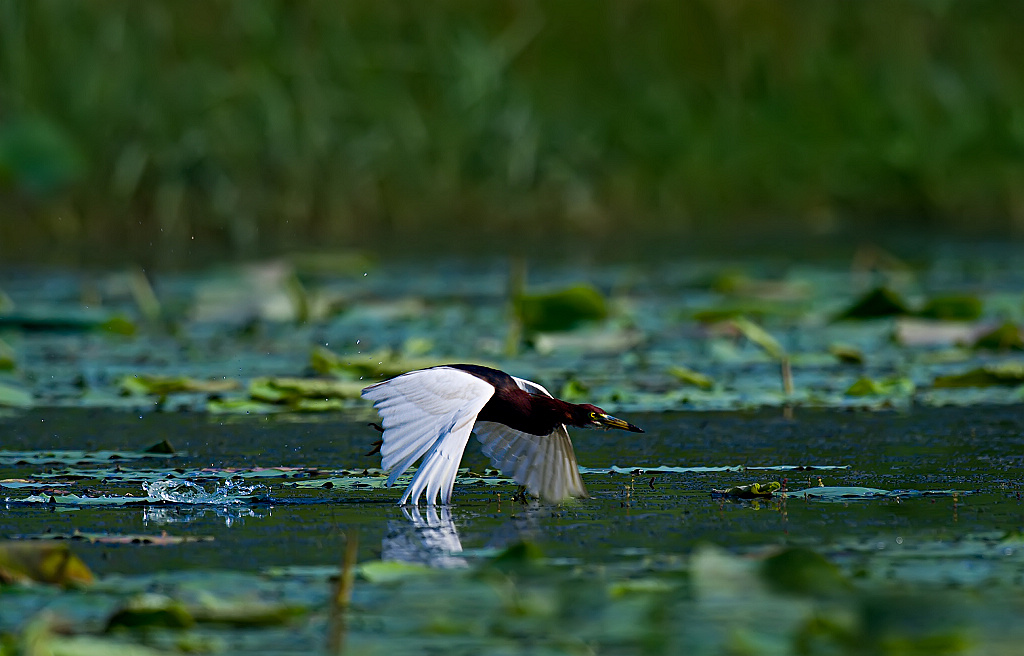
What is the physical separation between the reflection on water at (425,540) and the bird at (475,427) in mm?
50

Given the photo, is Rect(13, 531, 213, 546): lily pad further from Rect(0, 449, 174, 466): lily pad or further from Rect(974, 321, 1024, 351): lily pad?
Rect(974, 321, 1024, 351): lily pad

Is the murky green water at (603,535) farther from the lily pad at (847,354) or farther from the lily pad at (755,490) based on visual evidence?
the lily pad at (847,354)

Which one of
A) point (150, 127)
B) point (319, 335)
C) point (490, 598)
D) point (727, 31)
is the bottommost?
point (490, 598)

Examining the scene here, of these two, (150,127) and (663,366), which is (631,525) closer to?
(663,366)

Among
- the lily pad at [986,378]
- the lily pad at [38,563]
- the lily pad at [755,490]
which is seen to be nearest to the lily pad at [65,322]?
the lily pad at [986,378]

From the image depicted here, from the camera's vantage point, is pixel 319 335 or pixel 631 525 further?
pixel 319 335

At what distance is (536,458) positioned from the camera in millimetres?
4531

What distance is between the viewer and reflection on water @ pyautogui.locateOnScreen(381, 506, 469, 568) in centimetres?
360

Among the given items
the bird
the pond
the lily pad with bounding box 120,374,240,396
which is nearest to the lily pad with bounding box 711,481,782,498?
the pond

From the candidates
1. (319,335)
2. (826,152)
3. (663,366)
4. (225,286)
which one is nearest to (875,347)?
(663,366)

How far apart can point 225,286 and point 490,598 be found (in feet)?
19.0

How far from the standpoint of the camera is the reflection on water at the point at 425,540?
3.60m

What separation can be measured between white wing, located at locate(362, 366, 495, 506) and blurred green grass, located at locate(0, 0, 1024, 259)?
20.8ft

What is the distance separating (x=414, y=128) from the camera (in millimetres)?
11844
